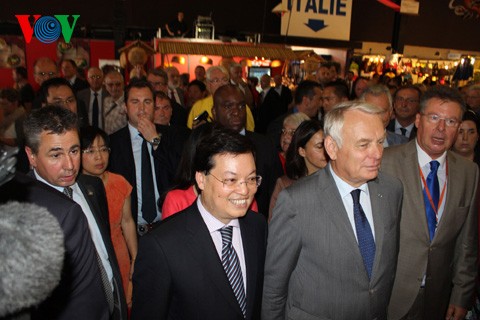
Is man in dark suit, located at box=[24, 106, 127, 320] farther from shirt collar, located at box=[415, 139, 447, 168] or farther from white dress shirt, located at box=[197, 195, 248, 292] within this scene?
shirt collar, located at box=[415, 139, 447, 168]

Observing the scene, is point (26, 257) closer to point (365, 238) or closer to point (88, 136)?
point (365, 238)

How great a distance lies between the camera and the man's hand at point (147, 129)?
3258mm

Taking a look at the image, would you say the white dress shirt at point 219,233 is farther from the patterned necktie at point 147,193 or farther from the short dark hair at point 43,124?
the patterned necktie at point 147,193

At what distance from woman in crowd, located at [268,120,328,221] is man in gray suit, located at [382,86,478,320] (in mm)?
534

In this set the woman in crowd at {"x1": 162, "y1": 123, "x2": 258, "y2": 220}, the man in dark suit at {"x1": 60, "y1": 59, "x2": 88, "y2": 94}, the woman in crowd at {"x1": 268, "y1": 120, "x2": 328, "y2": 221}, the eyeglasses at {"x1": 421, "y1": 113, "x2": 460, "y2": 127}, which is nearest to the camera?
the woman in crowd at {"x1": 162, "y1": 123, "x2": 258, "y2": 220}

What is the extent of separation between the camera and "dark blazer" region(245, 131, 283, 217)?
320 centimetres

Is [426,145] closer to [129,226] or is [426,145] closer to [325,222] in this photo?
[325,222]

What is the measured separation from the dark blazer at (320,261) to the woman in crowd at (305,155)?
893 mm

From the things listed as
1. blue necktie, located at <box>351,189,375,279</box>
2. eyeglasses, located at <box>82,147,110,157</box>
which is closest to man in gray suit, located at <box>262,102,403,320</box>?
blue necktie, located at <box>351,189,375,279</box>

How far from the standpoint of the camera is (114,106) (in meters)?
5.26

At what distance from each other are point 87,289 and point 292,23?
13838mm

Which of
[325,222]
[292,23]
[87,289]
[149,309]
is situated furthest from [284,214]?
[292,23]

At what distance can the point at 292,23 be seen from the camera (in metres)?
14.1

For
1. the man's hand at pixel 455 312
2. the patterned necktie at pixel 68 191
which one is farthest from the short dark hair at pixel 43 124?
the man's hand at pixel 455 312
